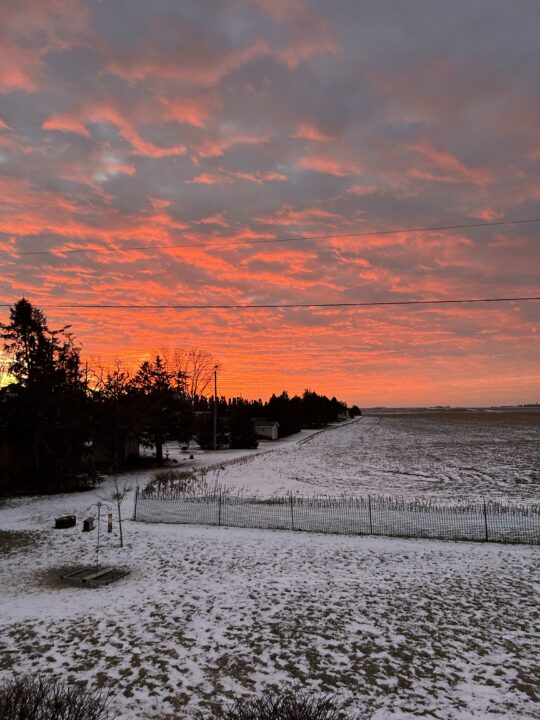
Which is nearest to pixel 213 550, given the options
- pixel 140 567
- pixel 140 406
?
pixel 140 567

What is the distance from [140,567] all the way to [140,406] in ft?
96.8

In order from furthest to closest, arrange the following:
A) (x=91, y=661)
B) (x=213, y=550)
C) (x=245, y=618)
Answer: (x=213, y=550), (x=245, y=618), (x=91, y=661)

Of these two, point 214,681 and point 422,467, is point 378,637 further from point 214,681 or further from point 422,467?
point 422,467

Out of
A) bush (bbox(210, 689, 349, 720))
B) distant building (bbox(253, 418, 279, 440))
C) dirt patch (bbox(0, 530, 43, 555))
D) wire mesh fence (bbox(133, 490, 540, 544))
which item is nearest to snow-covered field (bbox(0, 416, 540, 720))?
dirt patch (bbox(0, 530, 43, 555))

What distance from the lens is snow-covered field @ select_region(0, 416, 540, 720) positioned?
8875 millimetres

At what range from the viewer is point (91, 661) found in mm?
9883

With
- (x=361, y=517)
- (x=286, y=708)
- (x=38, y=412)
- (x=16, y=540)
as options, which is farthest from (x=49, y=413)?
(x=286, y=708)

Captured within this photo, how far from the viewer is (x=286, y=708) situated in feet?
21.0

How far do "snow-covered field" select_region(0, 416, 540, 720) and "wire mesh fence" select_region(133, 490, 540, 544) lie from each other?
1.41 meters

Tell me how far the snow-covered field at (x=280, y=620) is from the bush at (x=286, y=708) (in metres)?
0.34

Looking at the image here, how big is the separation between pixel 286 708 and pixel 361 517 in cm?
1833

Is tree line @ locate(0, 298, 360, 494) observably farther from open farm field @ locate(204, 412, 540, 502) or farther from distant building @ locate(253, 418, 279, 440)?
distant building @ locate(253, 418, 279, 440)

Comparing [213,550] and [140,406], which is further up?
[140,406]

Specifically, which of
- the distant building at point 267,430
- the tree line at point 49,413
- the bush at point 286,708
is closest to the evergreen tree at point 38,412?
the tree line at point 49,413
